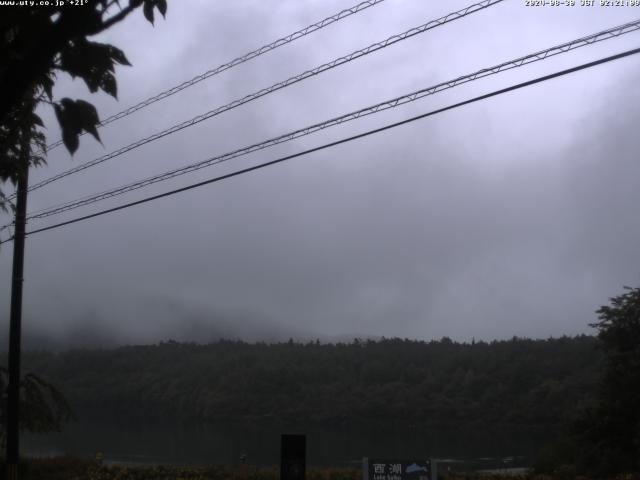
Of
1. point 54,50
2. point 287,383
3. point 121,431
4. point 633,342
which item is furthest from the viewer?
point 287,383

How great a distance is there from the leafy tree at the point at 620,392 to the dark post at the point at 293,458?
14598 millimetres

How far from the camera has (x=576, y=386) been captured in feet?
174

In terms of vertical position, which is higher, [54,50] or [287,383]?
[54,50]

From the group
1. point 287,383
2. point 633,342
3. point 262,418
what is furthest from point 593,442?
point 287,383

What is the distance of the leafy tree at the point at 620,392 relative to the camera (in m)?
22.9

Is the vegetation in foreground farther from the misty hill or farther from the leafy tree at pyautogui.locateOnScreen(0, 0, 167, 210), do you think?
the misty hill

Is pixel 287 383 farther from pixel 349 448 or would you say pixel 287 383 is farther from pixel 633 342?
pixel 633 342

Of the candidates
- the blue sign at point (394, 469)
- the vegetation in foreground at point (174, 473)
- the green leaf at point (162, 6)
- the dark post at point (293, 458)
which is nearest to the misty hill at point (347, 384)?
the vegetation in foreground at point (174, 473)

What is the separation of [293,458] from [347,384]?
55.2m

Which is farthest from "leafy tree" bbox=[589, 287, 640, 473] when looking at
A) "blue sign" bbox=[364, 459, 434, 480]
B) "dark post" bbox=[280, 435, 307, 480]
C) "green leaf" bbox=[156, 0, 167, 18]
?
"green leaf" bbox=[156, 0, 167, 18]

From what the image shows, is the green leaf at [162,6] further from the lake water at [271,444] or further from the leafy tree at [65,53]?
the lake water at [271,444]

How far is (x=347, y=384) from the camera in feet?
211

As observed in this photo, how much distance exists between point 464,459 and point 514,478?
15145 mm

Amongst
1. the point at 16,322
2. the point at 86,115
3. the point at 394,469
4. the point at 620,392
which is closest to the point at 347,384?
the point at 620,392
